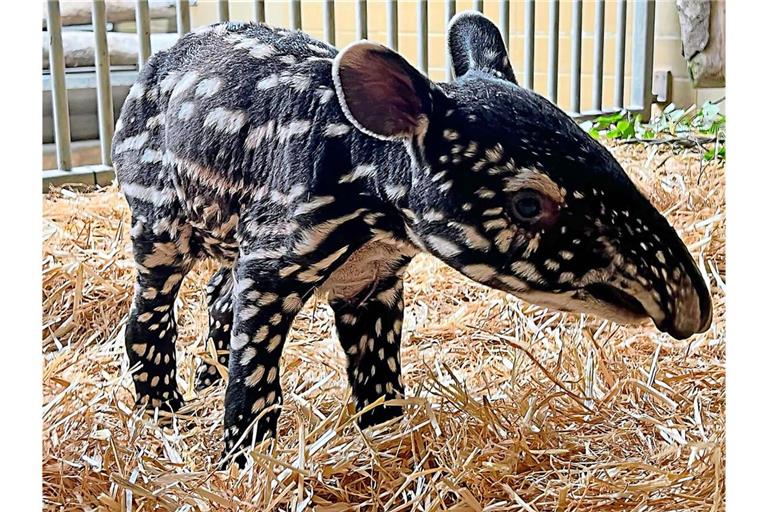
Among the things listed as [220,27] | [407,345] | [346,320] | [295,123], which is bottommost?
[407,345]

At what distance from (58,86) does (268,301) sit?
2.54ft

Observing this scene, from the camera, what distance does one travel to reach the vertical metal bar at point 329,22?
6.30 ft

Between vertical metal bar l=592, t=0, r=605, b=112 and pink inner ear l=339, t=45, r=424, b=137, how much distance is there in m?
0.80

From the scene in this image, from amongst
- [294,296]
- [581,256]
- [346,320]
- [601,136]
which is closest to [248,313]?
[294,296]

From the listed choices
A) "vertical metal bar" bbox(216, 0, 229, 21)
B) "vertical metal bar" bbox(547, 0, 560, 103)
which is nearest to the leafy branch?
"vertical metal bar" bbox(547, 0, 560, 103)

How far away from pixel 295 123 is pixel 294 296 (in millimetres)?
230

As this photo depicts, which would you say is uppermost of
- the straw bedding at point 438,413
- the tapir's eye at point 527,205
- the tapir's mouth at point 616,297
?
the tapir's eye at point 527,205

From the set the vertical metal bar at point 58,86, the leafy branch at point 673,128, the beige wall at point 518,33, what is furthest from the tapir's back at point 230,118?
the leafy branch at point 673,128

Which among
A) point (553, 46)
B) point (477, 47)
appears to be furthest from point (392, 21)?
point (477, 47)

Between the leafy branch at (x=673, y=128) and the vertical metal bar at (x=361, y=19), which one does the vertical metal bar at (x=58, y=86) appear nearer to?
the vertical metal bar at (x=361, y=19)

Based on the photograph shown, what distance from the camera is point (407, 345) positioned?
1.95 metres

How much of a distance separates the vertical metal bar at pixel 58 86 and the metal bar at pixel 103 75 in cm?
6

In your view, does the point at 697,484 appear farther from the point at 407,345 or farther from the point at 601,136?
the point at 601,136

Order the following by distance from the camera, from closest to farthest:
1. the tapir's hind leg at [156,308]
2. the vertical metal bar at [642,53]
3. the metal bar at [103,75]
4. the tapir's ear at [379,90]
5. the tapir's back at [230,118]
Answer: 1. the tapir's ear at [379,90]
2. the tapir's back at [230,118]
3. the tapir's hind leg at [156,308]
4. the metal bar at [103,75]
5. the vertical metal bar at [642,53]
